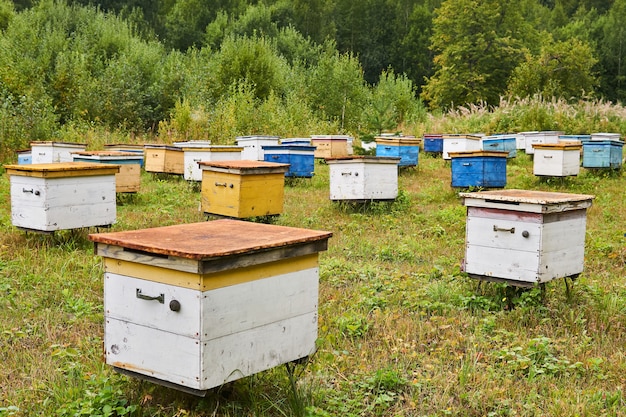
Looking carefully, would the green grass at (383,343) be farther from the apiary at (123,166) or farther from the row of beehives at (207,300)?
the apiary at (123,166)

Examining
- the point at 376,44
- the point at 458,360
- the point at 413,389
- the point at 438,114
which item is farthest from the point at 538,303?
the point at 376,44

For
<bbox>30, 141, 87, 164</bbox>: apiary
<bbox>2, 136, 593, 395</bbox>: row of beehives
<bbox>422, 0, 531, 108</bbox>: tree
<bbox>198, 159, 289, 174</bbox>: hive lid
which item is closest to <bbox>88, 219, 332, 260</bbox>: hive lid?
<bbox>2, 136, 593, 395</bbox>: row of beehives

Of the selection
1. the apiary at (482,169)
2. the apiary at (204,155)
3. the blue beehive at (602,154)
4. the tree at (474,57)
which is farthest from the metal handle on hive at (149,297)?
the tree at (474,57)

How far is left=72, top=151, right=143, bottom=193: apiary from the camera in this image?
9.70 meters

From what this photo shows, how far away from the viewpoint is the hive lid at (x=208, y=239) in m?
2.97

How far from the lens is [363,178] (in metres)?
9.45

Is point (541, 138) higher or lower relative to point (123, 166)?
higher

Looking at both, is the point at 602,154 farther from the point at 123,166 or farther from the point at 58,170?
the point at 58,170

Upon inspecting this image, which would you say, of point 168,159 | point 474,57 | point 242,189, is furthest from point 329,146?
point 474,57

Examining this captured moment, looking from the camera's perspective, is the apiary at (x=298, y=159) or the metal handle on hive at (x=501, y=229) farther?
the apiary at (x=298, y=159)

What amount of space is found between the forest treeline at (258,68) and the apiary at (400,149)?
4981 millimetres

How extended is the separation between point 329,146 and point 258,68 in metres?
9.10

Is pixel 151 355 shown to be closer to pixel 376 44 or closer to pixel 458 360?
pixel 458 360

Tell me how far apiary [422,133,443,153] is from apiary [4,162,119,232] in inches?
455
